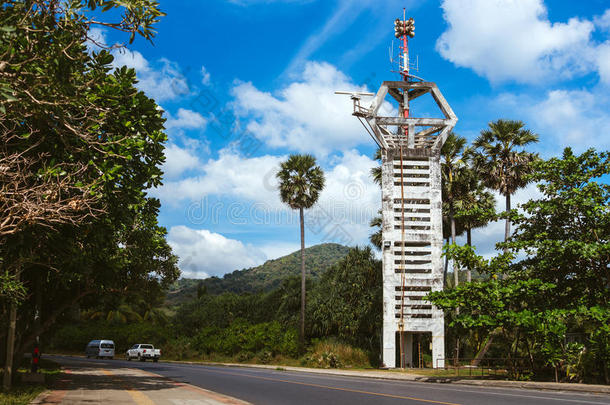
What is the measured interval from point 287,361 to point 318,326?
3606mm

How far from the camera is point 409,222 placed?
32.4 m

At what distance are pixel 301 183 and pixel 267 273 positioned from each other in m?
93.4

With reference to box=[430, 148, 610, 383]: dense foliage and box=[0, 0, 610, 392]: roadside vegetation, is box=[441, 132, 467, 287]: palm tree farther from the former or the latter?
box=[430, 148, 610, 383]: dense foliage

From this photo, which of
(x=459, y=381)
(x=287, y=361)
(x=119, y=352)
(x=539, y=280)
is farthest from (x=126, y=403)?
(x=119, y=352)

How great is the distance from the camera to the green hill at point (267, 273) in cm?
12125

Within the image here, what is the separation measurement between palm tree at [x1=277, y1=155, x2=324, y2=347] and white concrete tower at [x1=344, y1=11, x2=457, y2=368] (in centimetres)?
1111

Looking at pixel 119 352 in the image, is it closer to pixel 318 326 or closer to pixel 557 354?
pixel 318 326

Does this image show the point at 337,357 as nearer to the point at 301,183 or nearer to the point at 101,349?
the point at 301,183

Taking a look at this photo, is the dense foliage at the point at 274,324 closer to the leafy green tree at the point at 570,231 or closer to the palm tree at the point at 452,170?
the palm tree at the point at 452,170

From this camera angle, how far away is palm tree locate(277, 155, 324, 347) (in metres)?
43.6

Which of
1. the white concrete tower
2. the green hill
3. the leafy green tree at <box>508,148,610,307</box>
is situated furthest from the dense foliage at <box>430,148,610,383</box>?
the green hill

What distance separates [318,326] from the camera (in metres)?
39.8

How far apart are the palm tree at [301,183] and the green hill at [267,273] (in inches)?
2818

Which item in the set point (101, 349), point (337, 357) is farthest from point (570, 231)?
point (101, 349)
